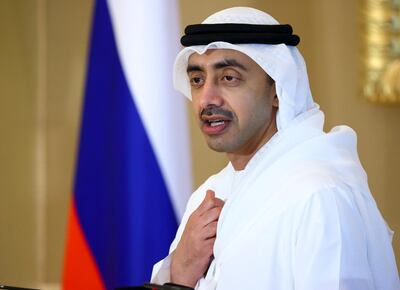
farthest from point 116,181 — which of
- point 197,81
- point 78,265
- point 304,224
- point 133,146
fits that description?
point 304,224

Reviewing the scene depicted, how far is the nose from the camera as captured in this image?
7.34 ft

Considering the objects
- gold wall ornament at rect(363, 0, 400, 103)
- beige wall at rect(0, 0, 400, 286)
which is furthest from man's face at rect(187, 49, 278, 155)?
beige wall at rect(0, 0, 400, 286)

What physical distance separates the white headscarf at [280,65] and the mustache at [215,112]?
0.14 meters

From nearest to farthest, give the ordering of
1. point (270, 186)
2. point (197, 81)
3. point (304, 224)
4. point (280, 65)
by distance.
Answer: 1. point (304, 224)
2. point (270, 186)
3. point (280, 65)
4. point (197, 81)

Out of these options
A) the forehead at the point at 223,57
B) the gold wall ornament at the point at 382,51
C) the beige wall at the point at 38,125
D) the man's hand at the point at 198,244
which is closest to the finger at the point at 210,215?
the man's hand at the point at 198,244

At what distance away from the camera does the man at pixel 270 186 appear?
6.33 feet

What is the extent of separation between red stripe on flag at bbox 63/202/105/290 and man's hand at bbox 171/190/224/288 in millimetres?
1086

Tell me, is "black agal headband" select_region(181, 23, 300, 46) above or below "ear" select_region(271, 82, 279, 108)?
above

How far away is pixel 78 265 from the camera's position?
3322 mm

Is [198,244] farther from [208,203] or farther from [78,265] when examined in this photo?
[78,265]

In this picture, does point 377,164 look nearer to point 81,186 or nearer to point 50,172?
point 81,186

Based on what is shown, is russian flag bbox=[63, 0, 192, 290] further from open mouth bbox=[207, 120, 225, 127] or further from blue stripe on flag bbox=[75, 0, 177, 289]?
open mouth bbox=[207, 120, 225, 127]

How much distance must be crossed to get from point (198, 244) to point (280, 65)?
54 cm

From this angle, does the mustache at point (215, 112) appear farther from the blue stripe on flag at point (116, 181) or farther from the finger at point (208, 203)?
the blue stripe on flag at point (116, 181)
